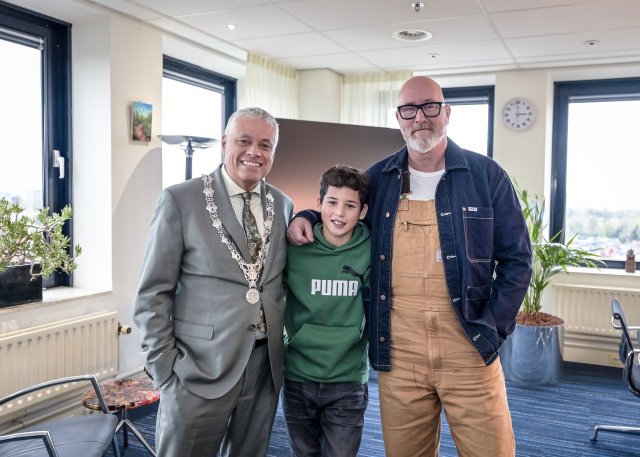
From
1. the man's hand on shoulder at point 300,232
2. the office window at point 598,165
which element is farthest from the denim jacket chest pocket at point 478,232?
the office window at point 598,165

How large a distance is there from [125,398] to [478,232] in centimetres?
214

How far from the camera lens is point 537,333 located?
4363 mm

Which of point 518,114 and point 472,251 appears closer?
point 472,251

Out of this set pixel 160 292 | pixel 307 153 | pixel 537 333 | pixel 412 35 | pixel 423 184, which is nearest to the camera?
pixel 160 292

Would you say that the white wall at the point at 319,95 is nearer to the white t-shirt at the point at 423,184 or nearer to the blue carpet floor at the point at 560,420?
the blue carpet floor at the point at 560,420

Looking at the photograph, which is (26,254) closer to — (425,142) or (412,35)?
(425,142)

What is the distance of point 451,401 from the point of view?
1.93 meters

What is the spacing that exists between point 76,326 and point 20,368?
1.25 feet

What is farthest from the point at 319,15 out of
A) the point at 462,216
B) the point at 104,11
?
the point at 462,216

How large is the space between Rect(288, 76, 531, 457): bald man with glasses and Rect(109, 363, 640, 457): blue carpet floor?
1402 mm

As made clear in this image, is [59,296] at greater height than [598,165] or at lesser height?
lesser

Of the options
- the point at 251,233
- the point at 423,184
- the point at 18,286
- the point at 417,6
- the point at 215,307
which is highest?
the point at 417,6

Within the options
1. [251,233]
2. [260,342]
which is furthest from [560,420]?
[251,233]

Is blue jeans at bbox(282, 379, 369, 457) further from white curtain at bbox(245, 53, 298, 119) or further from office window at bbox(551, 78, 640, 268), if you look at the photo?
office window at bbox(551, 78, 640, 268)
